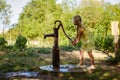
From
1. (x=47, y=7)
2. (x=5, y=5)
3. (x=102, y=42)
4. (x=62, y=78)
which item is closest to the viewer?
(x=62, y=78)

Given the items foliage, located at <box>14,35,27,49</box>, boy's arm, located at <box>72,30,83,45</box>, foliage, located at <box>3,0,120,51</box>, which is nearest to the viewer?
boy's arm, located at <box>72,30,83,45</box>

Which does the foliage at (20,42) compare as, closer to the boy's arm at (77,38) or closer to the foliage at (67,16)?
the boy's arm at (77,38)

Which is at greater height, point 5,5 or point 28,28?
point 5,5

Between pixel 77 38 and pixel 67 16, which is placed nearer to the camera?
pixel 77 38

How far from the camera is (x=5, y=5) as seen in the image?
101ft

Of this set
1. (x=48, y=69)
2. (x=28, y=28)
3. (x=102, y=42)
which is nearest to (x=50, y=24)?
(x=28, y=28)

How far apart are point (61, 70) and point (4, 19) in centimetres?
2840

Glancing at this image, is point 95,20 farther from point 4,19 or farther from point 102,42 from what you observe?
point 102,42

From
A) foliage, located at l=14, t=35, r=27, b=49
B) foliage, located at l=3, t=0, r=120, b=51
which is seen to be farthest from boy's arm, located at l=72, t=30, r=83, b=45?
foliage, located at l=3, t=0, r=120, b=51

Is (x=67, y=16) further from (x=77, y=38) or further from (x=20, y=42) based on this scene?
(x=77, y=38)

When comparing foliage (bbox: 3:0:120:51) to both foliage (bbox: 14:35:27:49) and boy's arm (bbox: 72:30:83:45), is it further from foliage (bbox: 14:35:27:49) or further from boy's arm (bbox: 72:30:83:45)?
boy's arm (bbox: 72:30:83:45)

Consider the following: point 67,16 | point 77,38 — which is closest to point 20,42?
point 77,38

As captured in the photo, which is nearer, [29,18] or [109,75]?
[109,75]

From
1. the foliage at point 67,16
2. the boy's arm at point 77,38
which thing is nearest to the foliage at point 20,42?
the boy's arm at point 77,38
